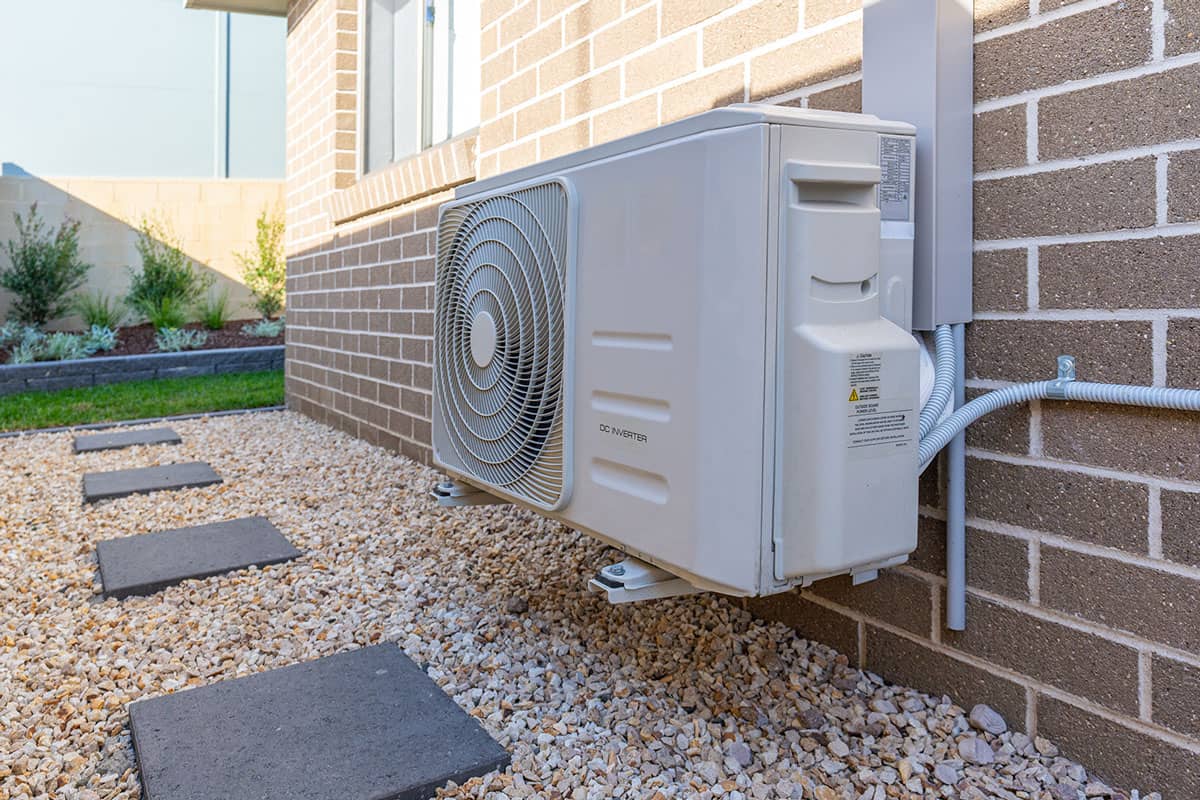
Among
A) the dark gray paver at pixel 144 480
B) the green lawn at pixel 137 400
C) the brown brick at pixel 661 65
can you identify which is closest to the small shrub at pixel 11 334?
the green lawn at pixel 137 400

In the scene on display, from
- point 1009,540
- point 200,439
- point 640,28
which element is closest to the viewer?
point 1009,540

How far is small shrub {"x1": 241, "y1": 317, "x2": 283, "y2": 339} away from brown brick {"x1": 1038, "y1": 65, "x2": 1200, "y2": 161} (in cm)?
802

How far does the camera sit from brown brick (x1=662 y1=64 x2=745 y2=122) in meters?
1.82

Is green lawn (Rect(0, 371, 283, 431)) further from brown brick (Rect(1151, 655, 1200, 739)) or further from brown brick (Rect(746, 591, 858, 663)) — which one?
brown brick (Rect(1151, 655, 1200, 739))

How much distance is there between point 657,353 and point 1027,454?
1.93 feet

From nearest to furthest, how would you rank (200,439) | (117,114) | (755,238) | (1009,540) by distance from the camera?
1. (755,238)
2. (1009,540)
3. (200,439)
4. (117,114)

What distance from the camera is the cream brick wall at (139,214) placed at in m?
8.39

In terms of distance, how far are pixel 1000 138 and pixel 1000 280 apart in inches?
8.5

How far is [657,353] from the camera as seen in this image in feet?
3.88

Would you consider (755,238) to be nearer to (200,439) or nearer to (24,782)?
(24,782)

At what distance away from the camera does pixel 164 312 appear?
826 cm

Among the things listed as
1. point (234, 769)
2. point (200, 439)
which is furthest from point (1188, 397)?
point (200, 439)

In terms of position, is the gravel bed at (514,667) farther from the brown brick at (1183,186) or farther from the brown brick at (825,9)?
the brown brick at (825,9)

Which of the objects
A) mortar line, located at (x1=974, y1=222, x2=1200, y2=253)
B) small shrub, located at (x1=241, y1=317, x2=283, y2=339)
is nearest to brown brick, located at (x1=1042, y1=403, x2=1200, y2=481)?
mortar line, located at (x1=974, y1=222, x2=1200, y2=253)
